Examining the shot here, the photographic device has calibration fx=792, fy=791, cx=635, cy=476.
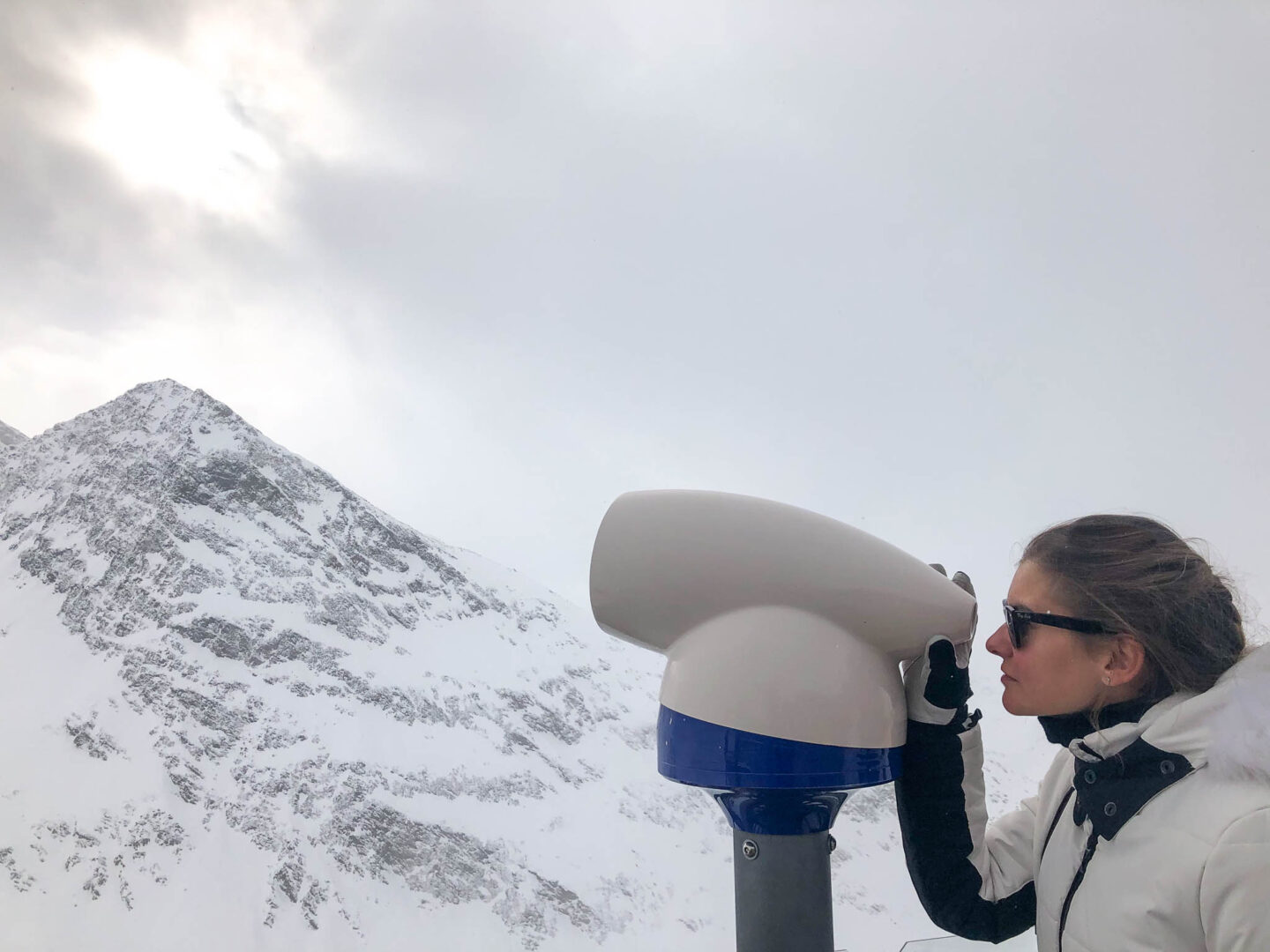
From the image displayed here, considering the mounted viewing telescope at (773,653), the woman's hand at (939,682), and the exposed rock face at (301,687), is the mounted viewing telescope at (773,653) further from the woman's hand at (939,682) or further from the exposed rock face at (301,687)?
the exposed rock face at (301,687)

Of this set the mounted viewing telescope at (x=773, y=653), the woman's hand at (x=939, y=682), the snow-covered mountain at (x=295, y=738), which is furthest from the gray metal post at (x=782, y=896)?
the snow-covered mountain at (x=295, y=738)

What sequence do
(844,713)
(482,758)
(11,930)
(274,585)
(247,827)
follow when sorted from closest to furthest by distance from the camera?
(844,713) < (11,930) < (247,827) < (482,758) < (274,585)

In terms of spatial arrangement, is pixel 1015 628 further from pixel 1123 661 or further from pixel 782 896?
pixel 782 896

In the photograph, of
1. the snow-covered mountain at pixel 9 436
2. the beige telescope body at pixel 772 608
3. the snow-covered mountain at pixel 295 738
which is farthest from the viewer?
the snow-covered mountain at pixel 9 436

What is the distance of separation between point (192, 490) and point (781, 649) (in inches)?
1168

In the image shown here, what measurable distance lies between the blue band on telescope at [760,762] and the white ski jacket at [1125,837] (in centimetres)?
8

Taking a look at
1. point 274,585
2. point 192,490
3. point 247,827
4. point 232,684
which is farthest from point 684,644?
point 192,490

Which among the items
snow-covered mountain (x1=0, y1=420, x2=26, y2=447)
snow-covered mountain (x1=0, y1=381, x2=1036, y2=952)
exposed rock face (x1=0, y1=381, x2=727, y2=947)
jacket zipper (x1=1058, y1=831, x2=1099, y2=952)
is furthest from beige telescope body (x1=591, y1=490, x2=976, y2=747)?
snow-covered mountain (x1=0, y1=420, x2=26, y2=447)

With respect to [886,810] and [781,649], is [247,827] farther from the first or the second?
Answer: [781,649]

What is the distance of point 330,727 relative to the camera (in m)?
21.2

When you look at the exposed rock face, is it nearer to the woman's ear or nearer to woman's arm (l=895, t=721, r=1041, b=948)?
woman's arm (l=895, t=721, r=1041, b=948)

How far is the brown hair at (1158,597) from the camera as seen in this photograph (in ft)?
1.66

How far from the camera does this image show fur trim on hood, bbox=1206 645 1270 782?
1.41 ft

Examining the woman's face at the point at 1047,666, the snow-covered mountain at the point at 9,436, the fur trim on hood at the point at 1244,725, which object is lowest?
the fur trim on hood at the point at 1244,725
